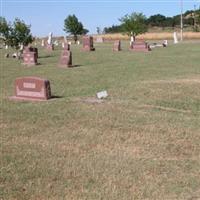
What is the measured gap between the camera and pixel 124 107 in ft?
38.9

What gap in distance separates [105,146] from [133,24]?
53453 millimetres

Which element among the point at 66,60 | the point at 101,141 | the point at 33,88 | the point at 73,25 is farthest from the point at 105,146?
the point at 73,25

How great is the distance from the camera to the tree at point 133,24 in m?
60.6

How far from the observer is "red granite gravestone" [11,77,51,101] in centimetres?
1284

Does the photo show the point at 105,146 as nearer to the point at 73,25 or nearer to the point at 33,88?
the point at 33,88

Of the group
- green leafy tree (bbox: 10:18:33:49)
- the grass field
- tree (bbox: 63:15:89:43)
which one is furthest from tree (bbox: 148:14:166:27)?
the grass field

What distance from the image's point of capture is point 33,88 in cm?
1298

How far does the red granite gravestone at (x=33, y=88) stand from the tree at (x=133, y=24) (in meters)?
48.3

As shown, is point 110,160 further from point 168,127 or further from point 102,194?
point 168,127

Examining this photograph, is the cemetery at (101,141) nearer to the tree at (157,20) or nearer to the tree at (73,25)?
the tree at (73,25)

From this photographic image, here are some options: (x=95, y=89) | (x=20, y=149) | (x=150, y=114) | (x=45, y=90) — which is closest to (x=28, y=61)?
(x=95, y=89)

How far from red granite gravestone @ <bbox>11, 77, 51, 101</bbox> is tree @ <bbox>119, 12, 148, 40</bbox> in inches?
1902

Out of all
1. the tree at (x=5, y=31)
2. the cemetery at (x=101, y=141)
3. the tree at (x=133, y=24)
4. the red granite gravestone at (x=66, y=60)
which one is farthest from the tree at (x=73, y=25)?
the cemetery at (x=101, y=141)

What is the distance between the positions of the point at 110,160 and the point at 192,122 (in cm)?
318
